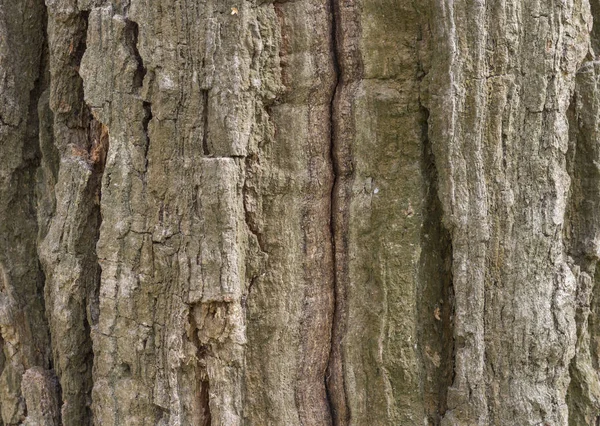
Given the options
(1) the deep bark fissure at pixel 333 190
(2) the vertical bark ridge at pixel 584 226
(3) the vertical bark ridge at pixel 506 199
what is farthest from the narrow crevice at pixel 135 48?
(2) the vertical bark ridge at pixel 584 226

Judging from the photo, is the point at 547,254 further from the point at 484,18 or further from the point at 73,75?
the point at 73,75

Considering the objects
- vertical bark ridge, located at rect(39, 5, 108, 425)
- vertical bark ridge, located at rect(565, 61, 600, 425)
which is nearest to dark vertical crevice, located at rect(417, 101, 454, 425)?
vertical bark ridge, located at rect(565, 61, 600, 425)

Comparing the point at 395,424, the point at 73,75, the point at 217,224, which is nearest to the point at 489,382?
the point at 395,424

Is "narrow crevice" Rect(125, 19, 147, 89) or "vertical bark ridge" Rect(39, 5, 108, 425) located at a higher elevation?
"narrow crevice" Rect(125, 19, 147, 89)

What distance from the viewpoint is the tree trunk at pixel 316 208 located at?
1195mm

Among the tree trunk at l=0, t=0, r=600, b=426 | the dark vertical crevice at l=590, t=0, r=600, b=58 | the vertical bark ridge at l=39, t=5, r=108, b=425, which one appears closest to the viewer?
the tree trunk at l=0, t=0, r=600, b=426

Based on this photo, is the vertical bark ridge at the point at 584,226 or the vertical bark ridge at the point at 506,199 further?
the vertical bark ridge at the point at 584,226

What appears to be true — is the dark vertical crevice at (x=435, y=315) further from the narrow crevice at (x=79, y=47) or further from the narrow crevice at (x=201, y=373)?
the narrow crevice at (x=79, y=47)

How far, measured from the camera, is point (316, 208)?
1.29m

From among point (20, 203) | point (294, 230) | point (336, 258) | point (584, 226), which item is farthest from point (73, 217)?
point (584, 226)

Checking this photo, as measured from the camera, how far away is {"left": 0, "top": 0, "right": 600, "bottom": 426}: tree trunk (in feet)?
3.92

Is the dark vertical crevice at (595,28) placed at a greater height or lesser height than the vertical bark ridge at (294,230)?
greater

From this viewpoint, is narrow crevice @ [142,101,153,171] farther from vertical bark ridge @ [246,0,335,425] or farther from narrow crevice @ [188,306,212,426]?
narrow crevice @ [188,306,212,426]

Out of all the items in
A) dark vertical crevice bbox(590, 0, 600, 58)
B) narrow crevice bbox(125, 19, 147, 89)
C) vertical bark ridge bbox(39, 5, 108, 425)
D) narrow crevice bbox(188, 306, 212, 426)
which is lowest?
narrow crevice bbox(188, 306, 212, 426)
